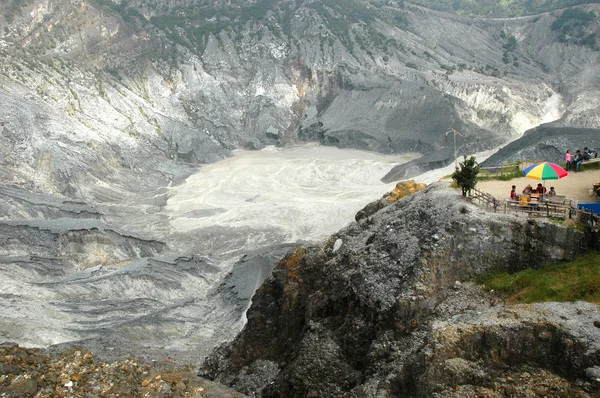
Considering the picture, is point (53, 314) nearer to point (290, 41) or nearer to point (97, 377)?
point (97, 377)

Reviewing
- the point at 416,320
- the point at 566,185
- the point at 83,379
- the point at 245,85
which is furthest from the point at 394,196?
the point at 245,85

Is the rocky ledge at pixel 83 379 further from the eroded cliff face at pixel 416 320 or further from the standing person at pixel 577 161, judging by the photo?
the standing person at pixel 577 161

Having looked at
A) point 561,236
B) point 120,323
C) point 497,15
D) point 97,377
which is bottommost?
point 120,323

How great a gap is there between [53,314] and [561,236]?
25.8 metres

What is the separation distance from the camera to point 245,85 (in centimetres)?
8719

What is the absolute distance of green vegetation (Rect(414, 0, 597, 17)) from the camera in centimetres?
12453

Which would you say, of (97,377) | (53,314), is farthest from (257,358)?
(53,314)

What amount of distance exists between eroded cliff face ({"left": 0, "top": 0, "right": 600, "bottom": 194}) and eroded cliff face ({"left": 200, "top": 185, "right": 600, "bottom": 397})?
39502 mm

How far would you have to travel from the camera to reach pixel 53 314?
28.2m

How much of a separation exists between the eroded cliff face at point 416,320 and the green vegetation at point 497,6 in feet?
383

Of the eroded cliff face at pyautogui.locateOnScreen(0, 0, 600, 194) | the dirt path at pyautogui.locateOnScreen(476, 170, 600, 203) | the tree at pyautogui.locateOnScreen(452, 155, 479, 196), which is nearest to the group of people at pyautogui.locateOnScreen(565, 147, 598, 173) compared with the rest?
the dirt path at pyautogui.locateOnScreen(476, 170, 600, 203)

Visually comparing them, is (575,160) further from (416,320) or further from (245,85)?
(245,85)

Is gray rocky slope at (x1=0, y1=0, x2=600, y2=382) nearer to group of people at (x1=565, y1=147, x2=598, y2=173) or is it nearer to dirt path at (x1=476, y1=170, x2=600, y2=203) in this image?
dirt path at (x1=476, y1=170, x2=600, y2=203)

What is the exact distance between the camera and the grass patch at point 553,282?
1291cm
